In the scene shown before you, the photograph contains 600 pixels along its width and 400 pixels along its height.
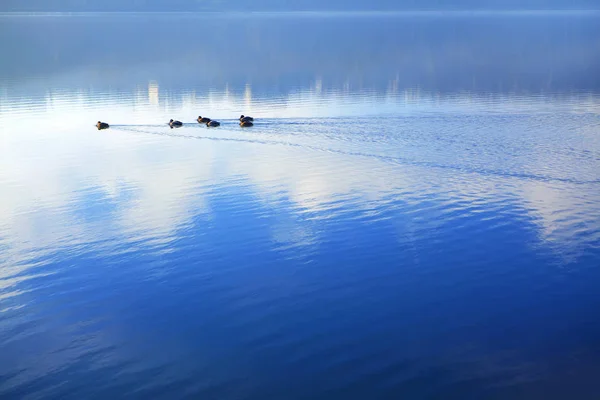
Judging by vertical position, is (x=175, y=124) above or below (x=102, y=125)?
above

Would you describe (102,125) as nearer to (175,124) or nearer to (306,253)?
(175,124)

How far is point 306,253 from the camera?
1054 inches

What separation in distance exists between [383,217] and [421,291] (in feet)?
25.6

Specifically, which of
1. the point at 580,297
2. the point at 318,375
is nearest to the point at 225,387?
the point at 318,375

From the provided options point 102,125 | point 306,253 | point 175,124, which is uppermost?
point 175,124

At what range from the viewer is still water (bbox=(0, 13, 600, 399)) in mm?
18719

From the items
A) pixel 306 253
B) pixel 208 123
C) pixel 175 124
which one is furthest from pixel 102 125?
pixel 306 253

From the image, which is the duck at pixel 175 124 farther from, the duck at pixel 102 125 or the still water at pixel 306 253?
the duck at pixel 102 125

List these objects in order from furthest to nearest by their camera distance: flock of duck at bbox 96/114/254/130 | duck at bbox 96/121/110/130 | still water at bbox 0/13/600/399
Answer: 1. duck at bbox 96/121/110/130
2. flock of duck at bbox 96/114/254/130
3. still water at bbox 0/13/600/399

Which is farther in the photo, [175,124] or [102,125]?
[102,125]

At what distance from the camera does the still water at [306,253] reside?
18.7 meters

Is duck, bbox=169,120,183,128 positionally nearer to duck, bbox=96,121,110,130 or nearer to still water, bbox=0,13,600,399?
still water, bbox=0,13,600,399

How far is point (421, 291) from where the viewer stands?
23.5 metres

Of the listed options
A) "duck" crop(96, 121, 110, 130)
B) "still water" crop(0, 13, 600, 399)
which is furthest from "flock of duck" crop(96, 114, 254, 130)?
"still water" crop(0, 13, 600, 399)
